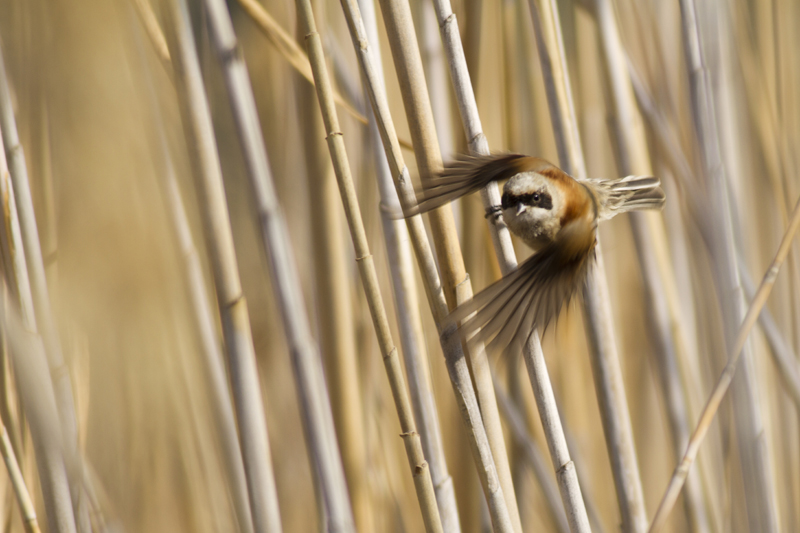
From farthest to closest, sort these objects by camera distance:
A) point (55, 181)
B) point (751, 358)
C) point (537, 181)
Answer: point (55, 181) < point (751, 358) < point (537, 181)

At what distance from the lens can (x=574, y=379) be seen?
104 centimetres

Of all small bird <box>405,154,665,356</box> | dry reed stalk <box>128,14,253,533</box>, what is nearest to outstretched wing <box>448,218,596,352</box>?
small bird <box>405,154,665,356</box>

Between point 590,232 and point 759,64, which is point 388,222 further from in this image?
point 759,64

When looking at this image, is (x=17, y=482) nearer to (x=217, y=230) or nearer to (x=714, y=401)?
(x=217, y=230)

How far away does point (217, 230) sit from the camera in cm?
64

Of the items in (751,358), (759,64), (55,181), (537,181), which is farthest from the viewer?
(55,181)

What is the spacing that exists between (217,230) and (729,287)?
0.78 meters

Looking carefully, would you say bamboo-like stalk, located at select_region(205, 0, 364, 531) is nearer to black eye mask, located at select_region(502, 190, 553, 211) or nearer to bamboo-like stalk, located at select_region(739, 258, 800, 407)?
black eye mask, located at select_region(502, 190, 553, 211)

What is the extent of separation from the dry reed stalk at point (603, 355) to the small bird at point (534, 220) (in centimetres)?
6

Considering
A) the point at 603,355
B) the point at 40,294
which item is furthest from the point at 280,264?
the point at 603,355

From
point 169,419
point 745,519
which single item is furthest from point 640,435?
point 169,419

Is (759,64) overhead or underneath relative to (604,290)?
overhead

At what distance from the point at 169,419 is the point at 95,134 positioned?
64 cm

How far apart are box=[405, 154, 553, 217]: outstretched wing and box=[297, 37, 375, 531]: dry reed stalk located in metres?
0.31
